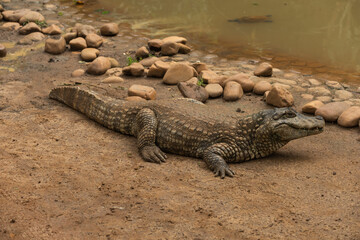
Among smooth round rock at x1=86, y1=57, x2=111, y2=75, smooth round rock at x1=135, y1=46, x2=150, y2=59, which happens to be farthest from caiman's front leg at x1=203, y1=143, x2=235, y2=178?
smooth round rock at x1=135, y1=46, x2=150, y2=59

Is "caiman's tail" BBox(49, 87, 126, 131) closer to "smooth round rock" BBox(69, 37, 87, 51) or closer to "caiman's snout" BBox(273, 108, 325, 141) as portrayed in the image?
"caiman's snout" BBox(273, 108, 325, 141)

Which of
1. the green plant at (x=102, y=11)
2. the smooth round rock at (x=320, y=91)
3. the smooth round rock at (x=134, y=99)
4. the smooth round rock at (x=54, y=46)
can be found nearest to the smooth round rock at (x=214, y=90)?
the smooth round rock at (x=134, y=99)

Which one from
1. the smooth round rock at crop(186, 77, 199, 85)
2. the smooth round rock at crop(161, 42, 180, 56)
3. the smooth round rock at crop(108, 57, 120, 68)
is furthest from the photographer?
the smooth round rock at crop(161, 42, 180, 56)

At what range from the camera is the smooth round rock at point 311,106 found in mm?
5868

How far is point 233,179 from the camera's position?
4.41 metres

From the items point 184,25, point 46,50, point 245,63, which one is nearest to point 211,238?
point 245,63

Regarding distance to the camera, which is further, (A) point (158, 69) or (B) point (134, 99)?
(A) point (158, 69)

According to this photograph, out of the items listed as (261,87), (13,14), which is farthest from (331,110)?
(13,14)

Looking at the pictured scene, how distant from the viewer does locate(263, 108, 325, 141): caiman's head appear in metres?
4.72

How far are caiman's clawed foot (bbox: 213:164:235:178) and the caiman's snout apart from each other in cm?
69

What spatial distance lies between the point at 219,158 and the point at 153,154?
0.74 m

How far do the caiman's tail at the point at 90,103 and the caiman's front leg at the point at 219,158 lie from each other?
1.39 m

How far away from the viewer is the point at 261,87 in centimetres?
656

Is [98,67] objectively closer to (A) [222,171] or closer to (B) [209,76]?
(B) [209,76]
